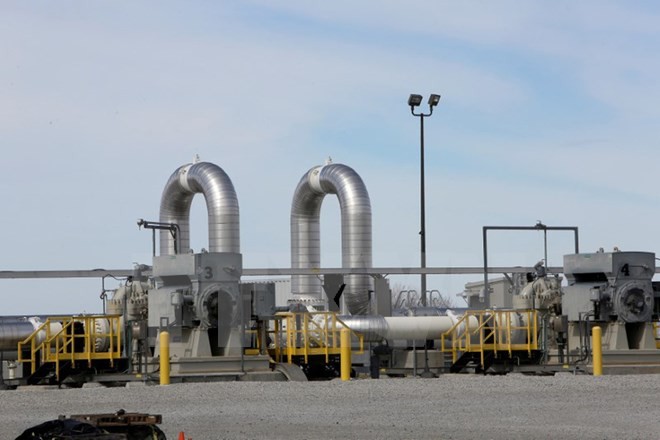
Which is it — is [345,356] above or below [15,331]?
below

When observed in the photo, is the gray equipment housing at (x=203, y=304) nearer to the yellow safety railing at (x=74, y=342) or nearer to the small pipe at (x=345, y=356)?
the yellow safety railing at (x=74, y=342)

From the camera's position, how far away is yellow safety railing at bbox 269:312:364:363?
2620 cm

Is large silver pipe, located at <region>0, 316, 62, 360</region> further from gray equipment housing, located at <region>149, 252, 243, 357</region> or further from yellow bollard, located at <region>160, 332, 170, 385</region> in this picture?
yellow bollard, located at <region>160, 332, 170, 385</region>

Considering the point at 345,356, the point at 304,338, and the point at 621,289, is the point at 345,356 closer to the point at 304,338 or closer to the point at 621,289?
the point at 304,338

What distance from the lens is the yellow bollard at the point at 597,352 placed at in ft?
85.9

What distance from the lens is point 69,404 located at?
1992cm

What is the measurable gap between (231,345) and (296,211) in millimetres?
13769

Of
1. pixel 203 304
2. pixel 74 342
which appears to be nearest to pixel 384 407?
pixel 203 304

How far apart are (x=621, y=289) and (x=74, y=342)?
12689 millimetres

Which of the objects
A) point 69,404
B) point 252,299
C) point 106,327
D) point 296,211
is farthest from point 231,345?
point 296,211

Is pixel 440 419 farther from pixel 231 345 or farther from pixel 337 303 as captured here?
pixel 337 303

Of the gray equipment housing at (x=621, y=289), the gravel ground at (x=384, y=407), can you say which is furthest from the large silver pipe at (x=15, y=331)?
the gray equipment housing at (x=621, y=289)

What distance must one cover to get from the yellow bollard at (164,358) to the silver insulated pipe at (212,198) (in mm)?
10984

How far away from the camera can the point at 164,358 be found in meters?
24.1
